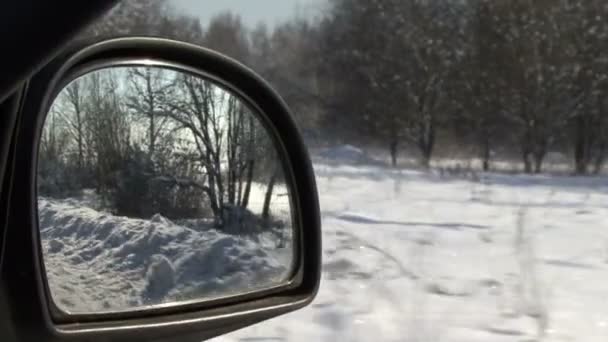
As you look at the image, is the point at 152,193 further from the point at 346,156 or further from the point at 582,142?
the point at 582,142

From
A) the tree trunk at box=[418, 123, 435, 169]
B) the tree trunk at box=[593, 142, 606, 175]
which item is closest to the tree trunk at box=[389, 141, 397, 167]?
the tree trunk at box=[418, 123, 435, 169]

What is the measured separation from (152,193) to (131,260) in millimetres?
160

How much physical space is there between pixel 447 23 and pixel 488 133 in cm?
273

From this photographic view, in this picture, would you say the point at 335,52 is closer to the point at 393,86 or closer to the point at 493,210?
the point at 393,86

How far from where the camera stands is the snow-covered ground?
4.38 metres

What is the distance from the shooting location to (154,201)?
6.93 ft

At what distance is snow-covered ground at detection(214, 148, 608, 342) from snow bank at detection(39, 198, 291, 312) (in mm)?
1468

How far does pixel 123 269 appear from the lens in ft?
6.75

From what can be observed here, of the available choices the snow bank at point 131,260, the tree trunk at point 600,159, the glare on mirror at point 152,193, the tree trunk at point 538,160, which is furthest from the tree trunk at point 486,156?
the snow bank at point 131,260

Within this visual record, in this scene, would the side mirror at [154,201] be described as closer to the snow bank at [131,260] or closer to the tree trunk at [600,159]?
the snow bank at [131,260]

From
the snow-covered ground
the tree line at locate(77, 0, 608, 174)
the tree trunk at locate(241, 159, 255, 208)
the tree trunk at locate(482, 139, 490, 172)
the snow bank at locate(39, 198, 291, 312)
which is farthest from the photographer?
the tree line at locate(77, 0, 608, 174)

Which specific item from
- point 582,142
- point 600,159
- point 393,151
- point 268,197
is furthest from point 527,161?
point 268,197

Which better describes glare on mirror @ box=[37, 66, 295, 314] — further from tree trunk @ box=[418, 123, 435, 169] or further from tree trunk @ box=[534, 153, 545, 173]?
tree trunk @ box=[534, 153, 545, 173]

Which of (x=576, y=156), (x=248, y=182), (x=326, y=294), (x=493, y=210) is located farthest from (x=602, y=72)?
(x=248, y=182)
